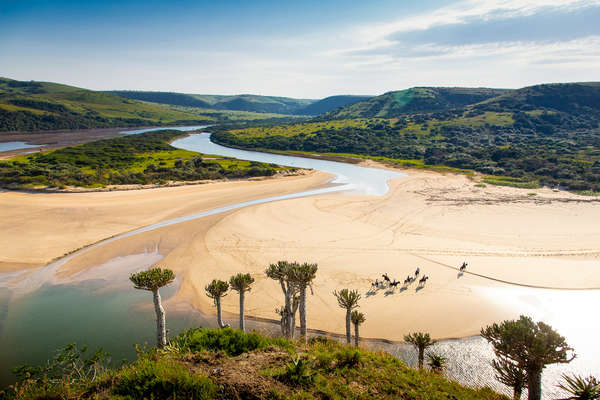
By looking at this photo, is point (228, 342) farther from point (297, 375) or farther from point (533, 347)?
point (533, 347)

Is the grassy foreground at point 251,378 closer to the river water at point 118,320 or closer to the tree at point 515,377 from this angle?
the tree at point 515,377

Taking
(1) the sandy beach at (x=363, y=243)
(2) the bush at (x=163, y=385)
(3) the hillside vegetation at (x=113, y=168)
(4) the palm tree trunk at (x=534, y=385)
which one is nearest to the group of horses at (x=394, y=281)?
(1) the sandy beach at (x=363, y=243)

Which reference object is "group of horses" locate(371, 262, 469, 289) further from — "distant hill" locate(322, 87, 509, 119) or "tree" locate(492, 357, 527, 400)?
"distant hill" locate(322, 87, 509, 119)

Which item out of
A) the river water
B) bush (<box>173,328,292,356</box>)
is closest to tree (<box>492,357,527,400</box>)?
the river water

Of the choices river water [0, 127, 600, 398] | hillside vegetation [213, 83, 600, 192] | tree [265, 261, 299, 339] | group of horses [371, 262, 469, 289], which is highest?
hillside vegetation [213, 83, 600, 192]

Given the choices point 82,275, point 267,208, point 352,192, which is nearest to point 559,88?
point 352,192

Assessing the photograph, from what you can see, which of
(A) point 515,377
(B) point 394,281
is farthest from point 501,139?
(A) point 515,377

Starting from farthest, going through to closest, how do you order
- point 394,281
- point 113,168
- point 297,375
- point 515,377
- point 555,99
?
point 555,99 < point 113,168 < point 394,281 < point 515,377 < point 297,375
